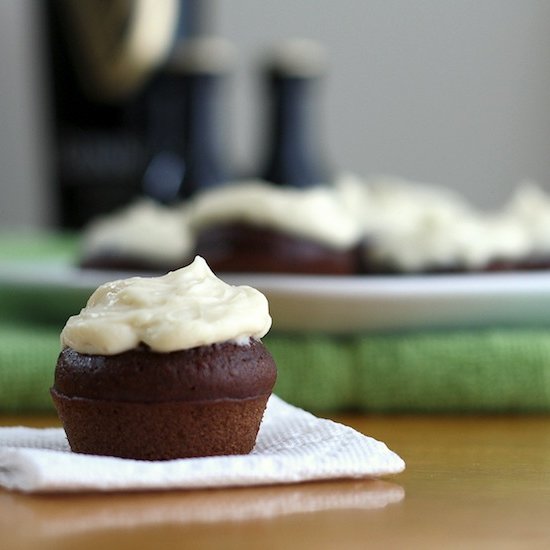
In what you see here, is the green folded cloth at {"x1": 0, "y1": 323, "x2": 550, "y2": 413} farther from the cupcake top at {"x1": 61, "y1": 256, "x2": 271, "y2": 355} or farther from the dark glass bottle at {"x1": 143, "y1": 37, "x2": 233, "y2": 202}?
the dark glass bottle at {"x1": 143, "y1": 37, "x2": 233, "y2": 202}

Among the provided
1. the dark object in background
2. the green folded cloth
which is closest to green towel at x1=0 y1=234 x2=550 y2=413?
the green folded cloth

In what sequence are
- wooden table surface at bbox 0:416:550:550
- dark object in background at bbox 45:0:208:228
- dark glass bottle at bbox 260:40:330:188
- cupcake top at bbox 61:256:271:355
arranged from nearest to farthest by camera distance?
1. wooden table surface at bbox 0:416:550:550
2. cupcake top at bbox 61:256:271:355
3. dark glass bottle at bbox 260:40:330:188
4. dark object in background at bbox 45:0:208:228

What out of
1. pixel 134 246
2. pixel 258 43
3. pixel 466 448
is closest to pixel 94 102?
pixel 258 43

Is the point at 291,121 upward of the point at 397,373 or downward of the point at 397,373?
upward

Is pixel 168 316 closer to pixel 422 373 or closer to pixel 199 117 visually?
pixel 422 373

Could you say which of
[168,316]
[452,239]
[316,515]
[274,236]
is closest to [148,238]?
[274,236]

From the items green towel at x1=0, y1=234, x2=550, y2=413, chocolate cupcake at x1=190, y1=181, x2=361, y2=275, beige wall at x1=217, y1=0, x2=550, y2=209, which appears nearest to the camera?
green towel at x1=0, y1=234, x2=550, y2=413
